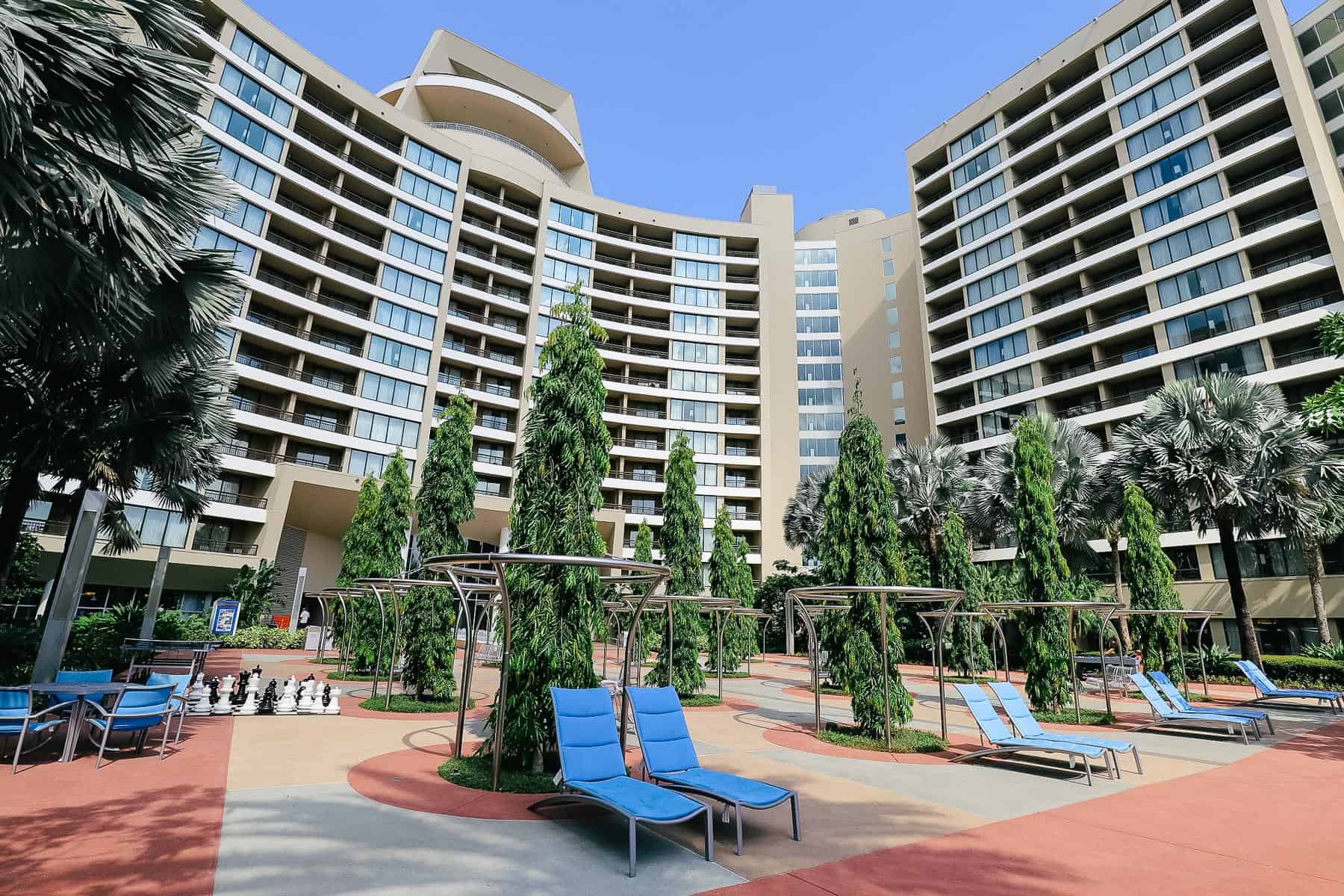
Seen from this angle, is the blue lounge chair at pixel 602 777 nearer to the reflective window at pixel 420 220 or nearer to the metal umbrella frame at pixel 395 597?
the metal umbrella frame at pixel 395 597

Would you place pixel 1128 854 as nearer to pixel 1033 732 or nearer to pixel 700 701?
pixel 1033 732

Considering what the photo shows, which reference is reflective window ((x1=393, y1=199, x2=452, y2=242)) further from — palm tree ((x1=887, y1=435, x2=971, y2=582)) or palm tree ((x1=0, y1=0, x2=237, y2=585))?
palm tree ((x1=0, y1=0, x2=237, y2=585))

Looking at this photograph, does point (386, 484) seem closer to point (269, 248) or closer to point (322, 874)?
point (322, 874)

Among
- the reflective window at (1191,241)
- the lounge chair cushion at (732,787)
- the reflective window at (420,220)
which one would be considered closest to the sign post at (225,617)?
the lounge chair cushion at (732,787)

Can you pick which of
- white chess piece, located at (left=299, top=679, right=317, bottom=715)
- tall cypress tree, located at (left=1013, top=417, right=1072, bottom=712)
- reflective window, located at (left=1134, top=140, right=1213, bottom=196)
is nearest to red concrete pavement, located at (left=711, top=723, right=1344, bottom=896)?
tall cypress tree, located at (left=1013, top=417, right=1072, bottom=712)

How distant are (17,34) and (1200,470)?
30025 mm

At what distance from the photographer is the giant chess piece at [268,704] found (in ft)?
40.8

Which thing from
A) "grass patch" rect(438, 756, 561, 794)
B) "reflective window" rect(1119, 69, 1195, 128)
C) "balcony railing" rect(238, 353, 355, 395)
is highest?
"reflective window" rect(1119, 69, 1195, 128)

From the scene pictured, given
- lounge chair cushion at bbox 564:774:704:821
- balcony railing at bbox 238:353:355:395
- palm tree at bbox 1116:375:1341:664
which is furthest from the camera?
balcony railing at bbox 238:353:355:395

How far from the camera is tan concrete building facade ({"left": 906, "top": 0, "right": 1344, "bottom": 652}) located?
32.3 meters

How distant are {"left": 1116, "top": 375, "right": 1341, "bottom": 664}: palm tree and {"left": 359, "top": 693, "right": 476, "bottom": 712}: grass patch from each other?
24580 millimetres

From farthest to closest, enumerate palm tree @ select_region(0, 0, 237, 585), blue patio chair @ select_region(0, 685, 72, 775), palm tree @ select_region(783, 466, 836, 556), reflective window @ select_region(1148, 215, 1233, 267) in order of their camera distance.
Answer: palm tree @ select_region(783, 466, 836, 556), reflective window @ select_region(1148, 215, 1233, 267), blue patio chair @ select_region(0, 685, 72, 775), palm tree @ select_region(0, 0, 237, 585)

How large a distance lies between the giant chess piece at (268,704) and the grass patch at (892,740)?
10.3 m

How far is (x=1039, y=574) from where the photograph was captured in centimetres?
1570
